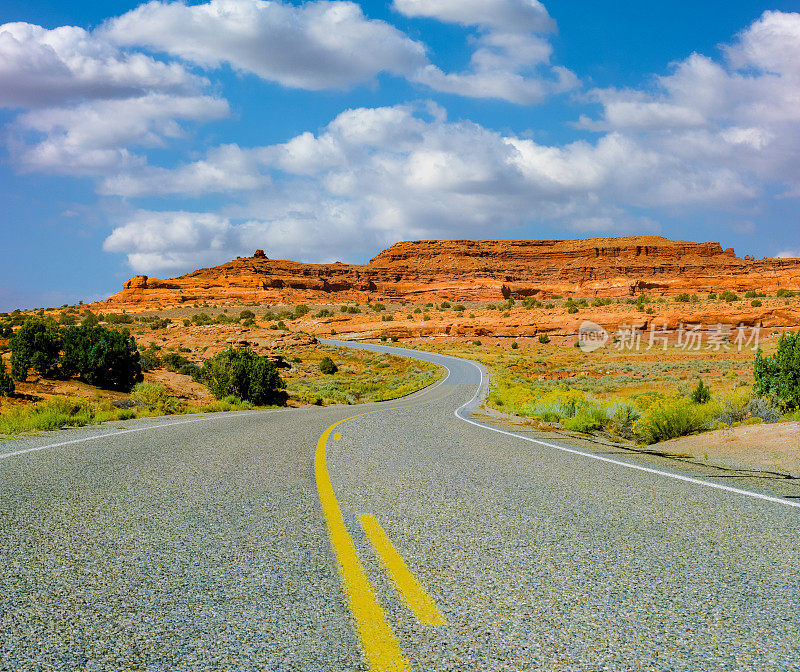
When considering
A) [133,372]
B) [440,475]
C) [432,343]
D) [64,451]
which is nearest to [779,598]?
[440,475]

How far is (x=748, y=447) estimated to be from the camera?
9.03m

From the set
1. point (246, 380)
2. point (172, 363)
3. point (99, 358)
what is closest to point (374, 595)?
point (246, 380)

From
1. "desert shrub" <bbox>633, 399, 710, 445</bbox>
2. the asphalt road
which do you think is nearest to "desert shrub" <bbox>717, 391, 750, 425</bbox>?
"desert shrub" <bbox>633, 399, 710, 445</bbox>

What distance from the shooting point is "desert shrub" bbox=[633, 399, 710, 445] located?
11.4 m

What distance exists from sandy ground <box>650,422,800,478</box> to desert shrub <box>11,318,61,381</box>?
24.9m

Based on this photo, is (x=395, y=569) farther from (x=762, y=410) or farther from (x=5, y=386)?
(x=5, y=386)

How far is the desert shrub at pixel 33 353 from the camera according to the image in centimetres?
2462

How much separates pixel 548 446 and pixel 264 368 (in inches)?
857

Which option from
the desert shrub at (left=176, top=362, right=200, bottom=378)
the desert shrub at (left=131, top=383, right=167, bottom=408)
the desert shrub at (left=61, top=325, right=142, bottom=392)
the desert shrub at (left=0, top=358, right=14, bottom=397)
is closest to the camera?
the desert shrub at (left=0, top=358, right=14, bottom=397)

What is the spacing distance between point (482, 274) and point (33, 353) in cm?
11799

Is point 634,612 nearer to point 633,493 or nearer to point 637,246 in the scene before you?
point 633,493

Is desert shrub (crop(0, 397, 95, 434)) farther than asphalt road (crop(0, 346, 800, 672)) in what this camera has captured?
Yes

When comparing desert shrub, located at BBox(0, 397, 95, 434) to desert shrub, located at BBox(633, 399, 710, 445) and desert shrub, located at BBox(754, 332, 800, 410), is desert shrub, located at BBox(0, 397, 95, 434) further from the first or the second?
desert shrub, located at BBox(754, 332, 800, 410)

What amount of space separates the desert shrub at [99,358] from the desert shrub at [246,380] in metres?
3.93
